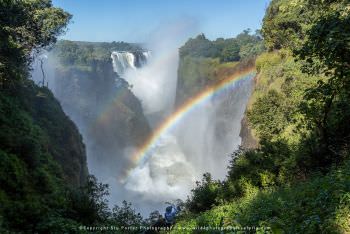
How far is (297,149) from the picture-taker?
17297mm

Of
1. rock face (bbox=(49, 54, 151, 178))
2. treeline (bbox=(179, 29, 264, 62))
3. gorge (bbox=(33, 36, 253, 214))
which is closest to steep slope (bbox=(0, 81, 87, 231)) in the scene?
gorge (bbox=(33, 36, 253, 214))

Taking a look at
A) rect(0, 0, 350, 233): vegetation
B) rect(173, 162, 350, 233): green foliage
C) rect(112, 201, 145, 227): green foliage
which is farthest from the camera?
rect(112, 201, 145, 227): green foliage

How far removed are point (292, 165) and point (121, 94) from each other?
100 meters

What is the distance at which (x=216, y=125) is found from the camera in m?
77.8

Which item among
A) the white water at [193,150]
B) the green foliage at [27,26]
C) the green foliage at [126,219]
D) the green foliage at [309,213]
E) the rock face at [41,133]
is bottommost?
the green foliage at [309,213]

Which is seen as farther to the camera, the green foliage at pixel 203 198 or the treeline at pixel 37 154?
the green foliage at pixel 203 198

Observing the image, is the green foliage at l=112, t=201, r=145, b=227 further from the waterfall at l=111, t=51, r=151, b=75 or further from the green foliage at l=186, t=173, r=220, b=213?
the waterfall at l=111, t=51, r=151, b=75

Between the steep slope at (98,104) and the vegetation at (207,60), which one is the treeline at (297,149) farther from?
the steep slope at (98,104)

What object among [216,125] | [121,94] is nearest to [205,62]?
[216,125]

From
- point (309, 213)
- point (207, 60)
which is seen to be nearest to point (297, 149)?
point (309, 213)

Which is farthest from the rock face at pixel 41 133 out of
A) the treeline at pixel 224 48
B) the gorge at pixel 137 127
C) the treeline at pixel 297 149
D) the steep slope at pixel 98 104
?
the steep slope at pixel 98 104

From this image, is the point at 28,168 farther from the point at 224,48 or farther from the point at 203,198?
the point at 224,48

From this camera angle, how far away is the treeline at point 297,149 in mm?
7586

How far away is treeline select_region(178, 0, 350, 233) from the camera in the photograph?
7.59 m
